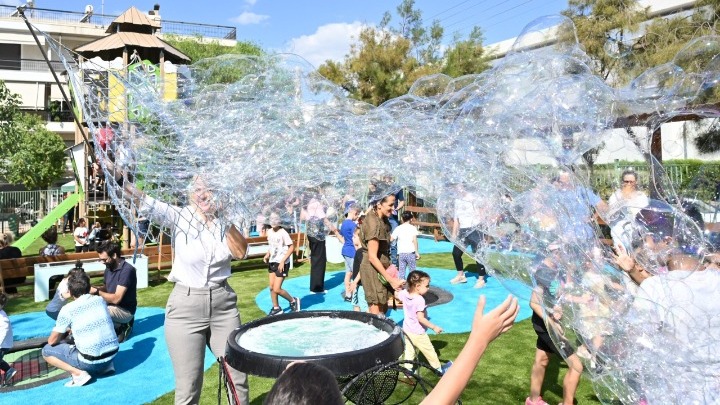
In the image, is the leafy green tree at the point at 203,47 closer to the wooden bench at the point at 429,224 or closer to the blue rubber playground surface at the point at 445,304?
the wooden bench at the point at 429,224

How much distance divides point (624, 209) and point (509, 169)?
925 mm

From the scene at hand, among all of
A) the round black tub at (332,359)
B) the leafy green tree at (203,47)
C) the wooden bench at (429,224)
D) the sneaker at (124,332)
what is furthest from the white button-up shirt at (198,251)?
the leafy green tree at (203,47)

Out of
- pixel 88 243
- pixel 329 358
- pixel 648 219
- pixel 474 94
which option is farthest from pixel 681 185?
pixel 88 243

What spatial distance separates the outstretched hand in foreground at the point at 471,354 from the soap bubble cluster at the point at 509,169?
1.02m

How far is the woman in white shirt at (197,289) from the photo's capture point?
3.53 m

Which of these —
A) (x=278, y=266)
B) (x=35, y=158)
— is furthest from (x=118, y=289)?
(x=35, y=158)

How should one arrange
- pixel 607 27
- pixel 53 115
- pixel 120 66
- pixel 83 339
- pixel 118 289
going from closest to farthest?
pixel 120 66
pixel 83 339
pixel 118 289
pixel 607 27
pixel 53 115

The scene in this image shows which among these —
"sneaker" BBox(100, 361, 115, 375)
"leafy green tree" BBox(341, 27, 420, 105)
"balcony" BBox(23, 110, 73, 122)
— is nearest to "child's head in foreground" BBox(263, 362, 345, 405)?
"sneaker" BBox(100, 361, 115, 375)

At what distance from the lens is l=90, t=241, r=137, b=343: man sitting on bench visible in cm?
660

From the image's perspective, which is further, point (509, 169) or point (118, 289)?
point (118, 289)

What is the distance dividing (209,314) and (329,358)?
1162 mm

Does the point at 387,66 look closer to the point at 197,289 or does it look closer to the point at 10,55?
the point at 197,289

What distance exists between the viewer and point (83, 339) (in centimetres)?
557

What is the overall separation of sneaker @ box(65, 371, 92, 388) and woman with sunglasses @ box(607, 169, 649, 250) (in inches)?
193
